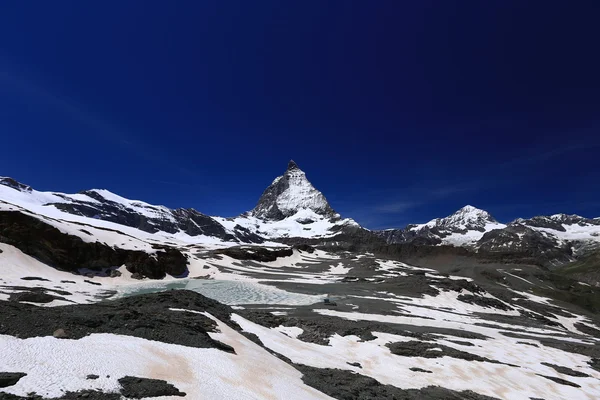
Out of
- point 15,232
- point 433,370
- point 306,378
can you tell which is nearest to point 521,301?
point 433,370

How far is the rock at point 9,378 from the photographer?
633 centimetres

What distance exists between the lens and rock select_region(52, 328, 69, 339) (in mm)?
9055

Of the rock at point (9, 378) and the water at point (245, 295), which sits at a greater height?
the rock at point (9, 378)

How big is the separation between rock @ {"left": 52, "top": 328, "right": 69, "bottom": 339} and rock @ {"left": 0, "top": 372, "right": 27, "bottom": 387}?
2458mm

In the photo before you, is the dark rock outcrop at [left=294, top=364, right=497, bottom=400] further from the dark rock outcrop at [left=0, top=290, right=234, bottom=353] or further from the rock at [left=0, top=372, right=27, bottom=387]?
the rock at [left=0, top=372, right=27, bottom=387]

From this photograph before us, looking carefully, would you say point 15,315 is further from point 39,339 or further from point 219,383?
point 219,383

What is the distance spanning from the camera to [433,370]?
19047 mm

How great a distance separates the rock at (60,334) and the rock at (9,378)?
2.46 m

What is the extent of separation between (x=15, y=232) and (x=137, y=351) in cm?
6249

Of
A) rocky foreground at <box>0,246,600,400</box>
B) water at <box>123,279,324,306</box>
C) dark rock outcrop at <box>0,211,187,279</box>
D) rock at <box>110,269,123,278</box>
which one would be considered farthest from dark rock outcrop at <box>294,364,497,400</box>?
rock at <box>110,269,123,278</box>

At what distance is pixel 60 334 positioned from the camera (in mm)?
9133

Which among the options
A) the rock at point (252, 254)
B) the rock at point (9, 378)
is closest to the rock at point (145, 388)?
the rock at point (9, 378)

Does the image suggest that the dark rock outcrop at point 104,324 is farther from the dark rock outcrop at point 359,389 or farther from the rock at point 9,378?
the dark rock outcrop at point 359,389

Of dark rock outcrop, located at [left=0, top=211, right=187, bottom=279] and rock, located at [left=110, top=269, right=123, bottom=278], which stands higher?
dark rock outcrop, located at [left=0, top=211, right=187, bottom=279]
